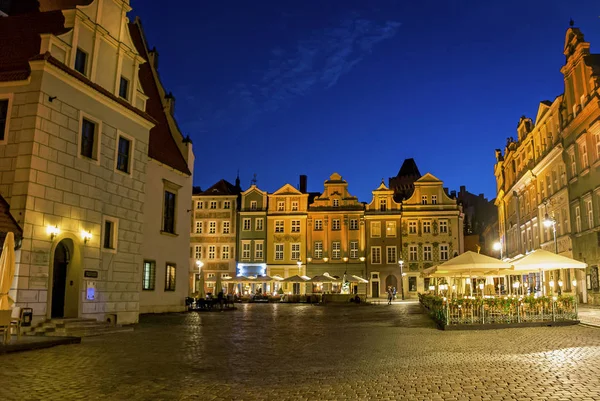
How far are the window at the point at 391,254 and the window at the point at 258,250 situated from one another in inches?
610

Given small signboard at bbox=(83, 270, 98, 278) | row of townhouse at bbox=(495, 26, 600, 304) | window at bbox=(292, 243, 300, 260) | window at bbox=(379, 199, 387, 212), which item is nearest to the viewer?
small signboard at bbox=(83, 270, 98, 278)

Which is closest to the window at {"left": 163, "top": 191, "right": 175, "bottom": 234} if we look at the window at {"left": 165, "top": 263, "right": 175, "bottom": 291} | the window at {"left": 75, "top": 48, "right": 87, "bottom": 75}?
the window at {"left": 165, "top": 263, "right": 175, "bottom": 291}

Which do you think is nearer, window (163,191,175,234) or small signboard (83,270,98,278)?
small signboard (83,270,98,278)

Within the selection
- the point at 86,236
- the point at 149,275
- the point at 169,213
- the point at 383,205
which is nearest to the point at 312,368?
the point at 86,236

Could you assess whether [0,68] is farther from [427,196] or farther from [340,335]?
[427,196]

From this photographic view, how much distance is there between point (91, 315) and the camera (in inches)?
792

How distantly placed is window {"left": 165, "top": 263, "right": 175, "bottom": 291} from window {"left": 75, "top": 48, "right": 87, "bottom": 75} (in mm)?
13693

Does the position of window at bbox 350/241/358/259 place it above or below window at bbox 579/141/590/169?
below

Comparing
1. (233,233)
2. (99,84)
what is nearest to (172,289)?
(99,84)

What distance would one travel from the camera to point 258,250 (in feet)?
218

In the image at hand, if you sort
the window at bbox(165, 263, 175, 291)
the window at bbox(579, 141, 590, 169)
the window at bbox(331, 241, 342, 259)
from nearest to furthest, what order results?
the window at bbox(165, 263, 175, 291) < the window at bbox(579, 141, 590, 169) < the window at bbox(331, 241, 342, 259)

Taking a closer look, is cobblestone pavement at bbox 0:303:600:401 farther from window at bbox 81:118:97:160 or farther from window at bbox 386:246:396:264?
window at bbox 386:246:396:264

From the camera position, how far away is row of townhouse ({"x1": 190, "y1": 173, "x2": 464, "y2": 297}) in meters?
64.7

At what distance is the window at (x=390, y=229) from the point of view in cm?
6556
